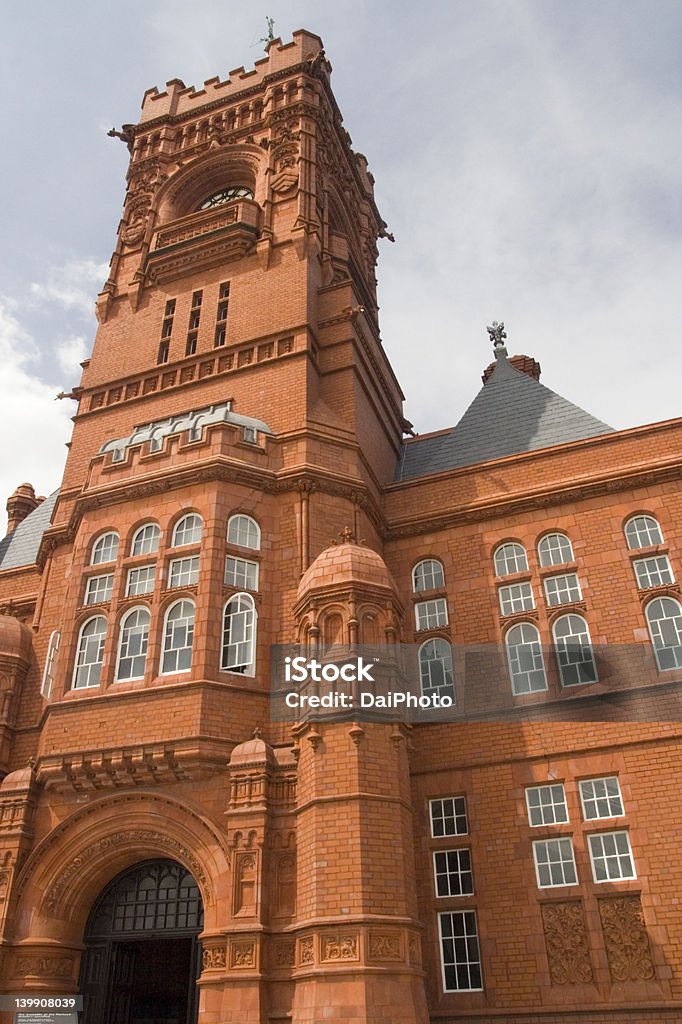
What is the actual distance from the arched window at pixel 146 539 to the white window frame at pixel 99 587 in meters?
0.84

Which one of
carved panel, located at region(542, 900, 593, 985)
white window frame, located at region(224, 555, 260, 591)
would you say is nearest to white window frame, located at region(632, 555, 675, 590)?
carved panel, located at region(542, 900, 593, 985)

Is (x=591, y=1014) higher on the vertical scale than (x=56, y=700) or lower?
lower

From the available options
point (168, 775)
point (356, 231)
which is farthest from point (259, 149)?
point (168, 775)

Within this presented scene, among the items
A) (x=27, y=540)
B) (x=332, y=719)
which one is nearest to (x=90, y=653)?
(x=332, y=719)

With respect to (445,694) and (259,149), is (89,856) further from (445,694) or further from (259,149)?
(259,149)

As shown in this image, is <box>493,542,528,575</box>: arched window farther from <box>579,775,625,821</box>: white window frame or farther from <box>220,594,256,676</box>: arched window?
<box>220,594,256,676</box>: arched window

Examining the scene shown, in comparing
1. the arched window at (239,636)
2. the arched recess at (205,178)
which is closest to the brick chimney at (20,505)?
the arched recess at (205,178)

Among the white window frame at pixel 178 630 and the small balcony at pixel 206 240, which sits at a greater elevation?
the small balcony at pixel 206 240

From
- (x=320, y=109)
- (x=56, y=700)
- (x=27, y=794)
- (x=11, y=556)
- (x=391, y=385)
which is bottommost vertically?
(x=27, y=794)

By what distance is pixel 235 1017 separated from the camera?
14.3m

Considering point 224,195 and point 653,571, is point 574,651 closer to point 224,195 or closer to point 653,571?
point 653,571

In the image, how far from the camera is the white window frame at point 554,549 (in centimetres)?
2120

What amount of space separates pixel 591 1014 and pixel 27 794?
11.6 m
